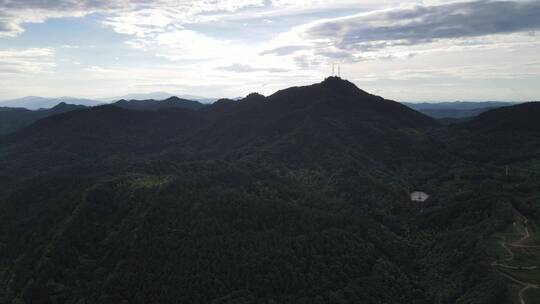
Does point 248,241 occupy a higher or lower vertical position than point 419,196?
lower

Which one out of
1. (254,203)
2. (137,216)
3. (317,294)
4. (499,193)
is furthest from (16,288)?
(499,193)

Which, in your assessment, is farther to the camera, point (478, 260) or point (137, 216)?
point (137, 216)

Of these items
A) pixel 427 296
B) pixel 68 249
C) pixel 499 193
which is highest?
pixel 499 193

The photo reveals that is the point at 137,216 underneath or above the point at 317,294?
above

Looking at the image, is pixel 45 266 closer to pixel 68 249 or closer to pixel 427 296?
pixel 68 249

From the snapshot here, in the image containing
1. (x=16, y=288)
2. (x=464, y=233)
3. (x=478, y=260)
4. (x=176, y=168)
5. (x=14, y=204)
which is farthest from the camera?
(x=176, y=168)

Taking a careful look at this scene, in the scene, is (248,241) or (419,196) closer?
(248,241)

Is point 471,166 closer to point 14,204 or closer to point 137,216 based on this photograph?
point 137,216

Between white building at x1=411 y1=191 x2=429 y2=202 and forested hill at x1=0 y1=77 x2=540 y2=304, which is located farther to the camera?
white building at x1=411 y1=191 x2=429 y2=202

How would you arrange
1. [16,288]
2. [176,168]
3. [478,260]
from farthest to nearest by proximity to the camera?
[176,168] < [16,288] < [478,260]

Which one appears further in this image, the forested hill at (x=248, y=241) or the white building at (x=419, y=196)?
the white building at (x=419, y=196)
